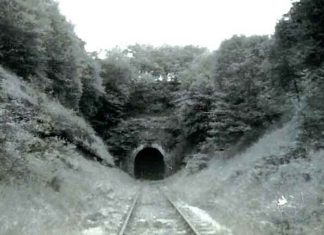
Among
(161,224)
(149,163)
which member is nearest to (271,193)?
(161,224)

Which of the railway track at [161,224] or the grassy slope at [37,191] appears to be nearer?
the grassy slope at [37,191]

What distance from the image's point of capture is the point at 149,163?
47.6m

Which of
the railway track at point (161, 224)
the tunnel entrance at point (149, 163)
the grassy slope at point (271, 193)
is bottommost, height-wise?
the railway track at point (161, 224)

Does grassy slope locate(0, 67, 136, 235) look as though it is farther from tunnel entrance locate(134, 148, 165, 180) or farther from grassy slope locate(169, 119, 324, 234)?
tunnel entrance locate(134, 148, 165, 180)

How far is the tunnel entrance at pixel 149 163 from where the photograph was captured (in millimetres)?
46969

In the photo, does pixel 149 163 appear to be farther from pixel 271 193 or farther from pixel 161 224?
pixel 161 224

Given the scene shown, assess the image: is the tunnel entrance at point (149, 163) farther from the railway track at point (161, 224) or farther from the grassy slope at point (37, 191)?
the railway track at point (161, 224)

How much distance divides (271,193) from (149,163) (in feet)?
120

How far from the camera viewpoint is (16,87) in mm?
18984

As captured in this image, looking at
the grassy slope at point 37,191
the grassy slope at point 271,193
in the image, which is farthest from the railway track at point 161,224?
the grassy slope at point 271,193

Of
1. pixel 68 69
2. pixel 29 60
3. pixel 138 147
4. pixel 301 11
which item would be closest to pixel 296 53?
pixel 301 11

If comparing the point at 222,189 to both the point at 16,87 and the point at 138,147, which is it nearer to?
the point at 16,87

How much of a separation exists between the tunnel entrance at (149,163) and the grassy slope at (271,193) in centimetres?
2802

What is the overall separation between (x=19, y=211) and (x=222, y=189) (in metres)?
8.69
